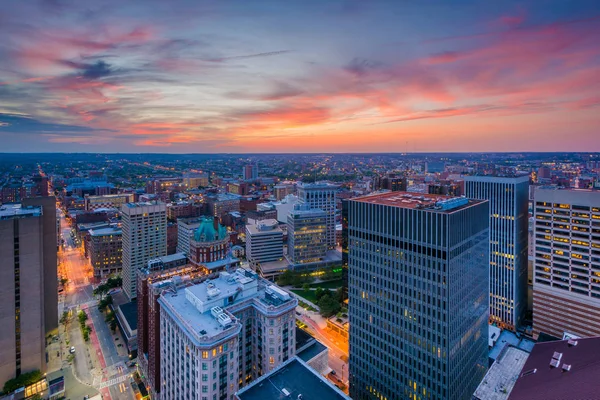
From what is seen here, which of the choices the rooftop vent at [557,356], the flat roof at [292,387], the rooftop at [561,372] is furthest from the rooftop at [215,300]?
the rooftop vent at [557,356]

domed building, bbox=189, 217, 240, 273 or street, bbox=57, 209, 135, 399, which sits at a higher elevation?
domed building, bbox=189, 217, 240, 273

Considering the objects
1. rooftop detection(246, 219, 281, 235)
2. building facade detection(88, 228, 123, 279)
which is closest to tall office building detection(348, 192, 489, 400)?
rooftop detection(246, 219, 281, 235)

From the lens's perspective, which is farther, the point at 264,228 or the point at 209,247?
the point at 264,228

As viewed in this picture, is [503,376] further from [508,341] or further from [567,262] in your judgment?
[567,262]

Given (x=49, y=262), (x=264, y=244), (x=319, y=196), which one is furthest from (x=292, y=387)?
(x=319, y=196)

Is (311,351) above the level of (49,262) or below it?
below

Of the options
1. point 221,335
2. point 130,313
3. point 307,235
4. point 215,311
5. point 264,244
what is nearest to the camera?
point 221,335

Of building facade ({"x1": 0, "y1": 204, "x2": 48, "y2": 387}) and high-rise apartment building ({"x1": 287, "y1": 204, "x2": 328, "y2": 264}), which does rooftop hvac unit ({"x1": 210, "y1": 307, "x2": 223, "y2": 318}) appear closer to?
building facade ({"x1": 0, "y1": 204, "x2": 48, "y2": 387})

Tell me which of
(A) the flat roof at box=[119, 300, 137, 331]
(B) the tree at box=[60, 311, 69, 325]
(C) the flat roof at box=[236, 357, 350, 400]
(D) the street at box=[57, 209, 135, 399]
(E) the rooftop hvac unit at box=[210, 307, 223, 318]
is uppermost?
(E) the rooftop hvac unit at box=[210, 307, 223, 318]
